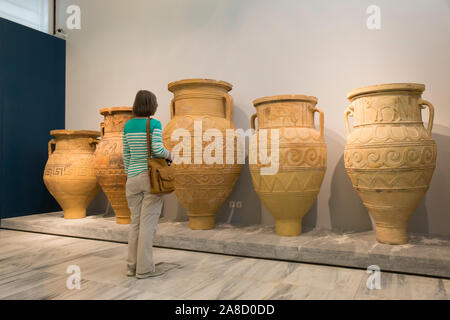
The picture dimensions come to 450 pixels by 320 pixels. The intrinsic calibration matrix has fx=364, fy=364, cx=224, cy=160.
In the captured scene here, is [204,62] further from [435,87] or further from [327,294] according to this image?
[327,294]

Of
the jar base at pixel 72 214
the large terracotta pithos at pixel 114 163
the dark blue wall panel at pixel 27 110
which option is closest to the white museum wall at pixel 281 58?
the dark blue wall panel at pixel 27 110

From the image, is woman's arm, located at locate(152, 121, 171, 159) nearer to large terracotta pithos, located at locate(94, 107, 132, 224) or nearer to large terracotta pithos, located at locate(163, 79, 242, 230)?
large terracotta pithos, located at locate(163, 79, 242, 230)

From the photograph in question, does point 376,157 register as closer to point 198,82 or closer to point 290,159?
point 290,159

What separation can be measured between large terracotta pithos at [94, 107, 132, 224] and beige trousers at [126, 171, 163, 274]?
135 centimetres

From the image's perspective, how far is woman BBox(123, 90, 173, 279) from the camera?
2.24 meters

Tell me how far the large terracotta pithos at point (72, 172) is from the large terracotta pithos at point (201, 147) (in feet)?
4.20

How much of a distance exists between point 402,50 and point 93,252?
305cm

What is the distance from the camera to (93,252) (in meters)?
2.93

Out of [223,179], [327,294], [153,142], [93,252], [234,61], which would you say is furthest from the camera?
[234,61]

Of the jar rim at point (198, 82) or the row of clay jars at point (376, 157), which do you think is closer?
the row of clay jars at point (376, 157)

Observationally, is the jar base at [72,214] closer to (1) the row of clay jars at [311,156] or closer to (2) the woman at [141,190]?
(1) the row of clay jars at [311,156]

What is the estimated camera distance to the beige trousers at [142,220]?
224 cm

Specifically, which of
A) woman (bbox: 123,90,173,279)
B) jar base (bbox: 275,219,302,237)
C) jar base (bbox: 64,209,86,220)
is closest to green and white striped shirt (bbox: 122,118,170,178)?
woman (bbox: 123,90,173,279)

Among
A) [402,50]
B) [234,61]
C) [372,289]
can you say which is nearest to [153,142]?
[372,289]
